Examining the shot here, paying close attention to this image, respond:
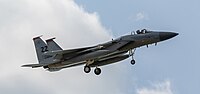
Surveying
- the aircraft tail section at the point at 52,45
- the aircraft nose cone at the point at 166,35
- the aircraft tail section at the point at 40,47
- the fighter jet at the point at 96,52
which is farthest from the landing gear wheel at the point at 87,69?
the aircraft nose cone at the point at 166,35

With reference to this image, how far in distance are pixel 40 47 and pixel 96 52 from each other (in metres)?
7.07

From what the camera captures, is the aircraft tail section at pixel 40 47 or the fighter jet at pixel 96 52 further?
the aircraft tail section at pixel 40 47

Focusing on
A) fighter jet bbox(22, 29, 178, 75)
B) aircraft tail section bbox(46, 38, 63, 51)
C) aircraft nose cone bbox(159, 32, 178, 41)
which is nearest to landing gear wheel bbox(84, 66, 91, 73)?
fighter jet bbox(22, 29, 178, 75)

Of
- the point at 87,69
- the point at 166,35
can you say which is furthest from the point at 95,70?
the point at 166,35

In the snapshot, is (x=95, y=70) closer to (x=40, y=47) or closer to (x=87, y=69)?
(x=87, y=69)

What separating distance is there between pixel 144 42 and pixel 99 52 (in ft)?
12.7

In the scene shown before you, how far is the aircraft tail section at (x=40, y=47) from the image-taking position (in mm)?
66006

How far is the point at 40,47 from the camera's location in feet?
219

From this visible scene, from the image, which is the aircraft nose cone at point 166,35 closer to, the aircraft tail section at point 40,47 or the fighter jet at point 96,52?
the fighter jet at point 96,52

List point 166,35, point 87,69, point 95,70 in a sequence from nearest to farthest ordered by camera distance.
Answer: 1. point 166,35
2. point 87,69
3. point 95,70

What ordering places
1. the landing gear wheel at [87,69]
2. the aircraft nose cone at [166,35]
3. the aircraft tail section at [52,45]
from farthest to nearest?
the aircraft tail section at [52,45], the landing gear wheel at [87,69], the aircraft nose cone at [166,35]

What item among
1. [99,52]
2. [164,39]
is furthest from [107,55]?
[164,39]

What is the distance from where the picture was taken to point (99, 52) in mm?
61625

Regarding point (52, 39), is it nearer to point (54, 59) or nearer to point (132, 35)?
point (54, 59)
